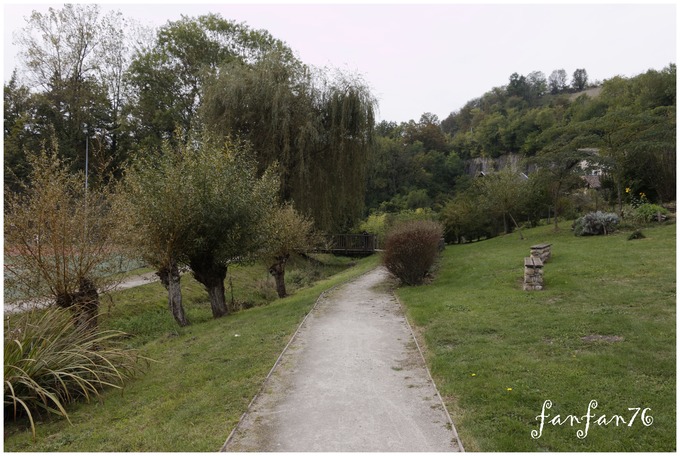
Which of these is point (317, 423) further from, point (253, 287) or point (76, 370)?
point (253, 287)

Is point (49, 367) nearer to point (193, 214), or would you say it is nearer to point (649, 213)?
point (193, 214)

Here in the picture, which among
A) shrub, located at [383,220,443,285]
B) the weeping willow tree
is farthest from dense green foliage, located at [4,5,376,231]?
shrub, located at [383,220,443,285]

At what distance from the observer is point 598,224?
61.8 ft

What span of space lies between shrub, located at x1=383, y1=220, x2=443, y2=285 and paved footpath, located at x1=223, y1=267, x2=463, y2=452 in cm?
504

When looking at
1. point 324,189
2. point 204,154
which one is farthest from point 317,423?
point 324,189

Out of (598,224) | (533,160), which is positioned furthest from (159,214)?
(533,160)

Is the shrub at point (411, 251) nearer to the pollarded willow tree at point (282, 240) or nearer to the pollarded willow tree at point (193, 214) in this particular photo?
the pollarded willow tree at point (282, 240)

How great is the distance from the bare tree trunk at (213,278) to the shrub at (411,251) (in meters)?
5.26

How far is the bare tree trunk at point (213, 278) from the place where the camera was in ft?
39.1

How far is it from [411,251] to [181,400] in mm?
9125

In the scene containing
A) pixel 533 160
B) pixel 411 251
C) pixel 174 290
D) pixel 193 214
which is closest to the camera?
pixel 193 214

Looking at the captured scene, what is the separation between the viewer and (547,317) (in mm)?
7891

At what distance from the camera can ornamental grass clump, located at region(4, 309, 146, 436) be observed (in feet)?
17.9

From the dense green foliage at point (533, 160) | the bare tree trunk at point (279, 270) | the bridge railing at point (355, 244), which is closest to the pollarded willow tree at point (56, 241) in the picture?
the bare tree trunk at point (279, 270)
